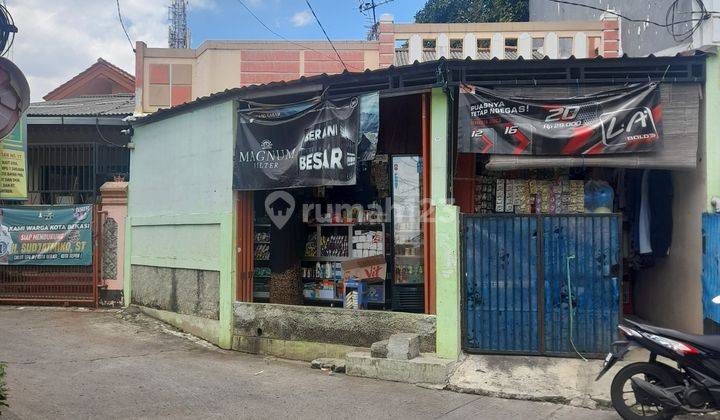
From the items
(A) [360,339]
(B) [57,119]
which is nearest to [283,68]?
(B) [57,119]

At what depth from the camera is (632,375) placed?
17.2ft

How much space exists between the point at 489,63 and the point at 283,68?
10.5m

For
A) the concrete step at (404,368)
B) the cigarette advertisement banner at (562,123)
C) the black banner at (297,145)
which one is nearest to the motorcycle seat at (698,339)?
the concrete step at (404,368)

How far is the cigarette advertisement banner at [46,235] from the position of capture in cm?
1134

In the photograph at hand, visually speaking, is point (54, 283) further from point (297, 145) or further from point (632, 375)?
point (632, 375)

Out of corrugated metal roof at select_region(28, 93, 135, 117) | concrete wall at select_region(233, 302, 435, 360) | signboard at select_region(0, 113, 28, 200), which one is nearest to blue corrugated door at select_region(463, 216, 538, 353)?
concrete wall at select_region(233, 302, 435, 360)

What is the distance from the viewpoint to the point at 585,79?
7.08 m

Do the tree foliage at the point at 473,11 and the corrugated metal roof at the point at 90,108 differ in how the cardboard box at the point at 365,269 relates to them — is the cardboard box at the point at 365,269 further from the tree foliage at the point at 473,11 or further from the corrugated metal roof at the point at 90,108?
the tree foliage at the point at 473,11

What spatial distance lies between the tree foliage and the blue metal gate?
16.9 meters

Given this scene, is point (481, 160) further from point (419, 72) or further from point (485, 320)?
point (485, 320)

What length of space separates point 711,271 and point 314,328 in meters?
4.95

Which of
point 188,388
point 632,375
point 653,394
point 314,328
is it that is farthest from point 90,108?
point 653,394

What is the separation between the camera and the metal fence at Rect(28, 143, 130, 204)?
1243cm

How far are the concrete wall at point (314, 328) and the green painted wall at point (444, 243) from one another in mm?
192
